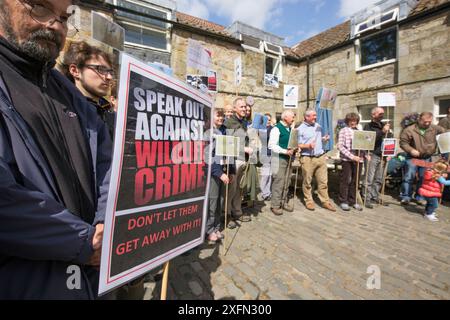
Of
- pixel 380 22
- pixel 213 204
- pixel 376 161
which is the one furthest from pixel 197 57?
pixel 380 22

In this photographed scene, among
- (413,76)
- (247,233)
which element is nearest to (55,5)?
(247,233)

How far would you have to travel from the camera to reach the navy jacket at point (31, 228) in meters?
0.76

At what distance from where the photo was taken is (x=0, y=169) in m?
0.72

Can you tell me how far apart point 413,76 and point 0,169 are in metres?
10.9

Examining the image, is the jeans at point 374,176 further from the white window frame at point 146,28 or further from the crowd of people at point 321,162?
the white window frame at point 146,28

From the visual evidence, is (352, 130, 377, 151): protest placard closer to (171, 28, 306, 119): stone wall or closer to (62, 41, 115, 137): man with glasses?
Answer: (62, 41, 115, 137): man with glasses

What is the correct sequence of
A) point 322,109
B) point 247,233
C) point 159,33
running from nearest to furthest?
point 247,233 → point 322,109 → point 159,33

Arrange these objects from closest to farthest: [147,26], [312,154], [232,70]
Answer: [312,154] < [147,26] < [232,70]

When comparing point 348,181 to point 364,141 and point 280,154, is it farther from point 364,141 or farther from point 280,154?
point 280,154

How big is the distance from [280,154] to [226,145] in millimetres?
1800

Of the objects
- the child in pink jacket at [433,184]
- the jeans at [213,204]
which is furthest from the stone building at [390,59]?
the jeans at [213,204]

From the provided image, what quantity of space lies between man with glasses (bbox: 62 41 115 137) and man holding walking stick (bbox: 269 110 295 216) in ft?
10.1

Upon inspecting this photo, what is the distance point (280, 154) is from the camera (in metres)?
4.33
